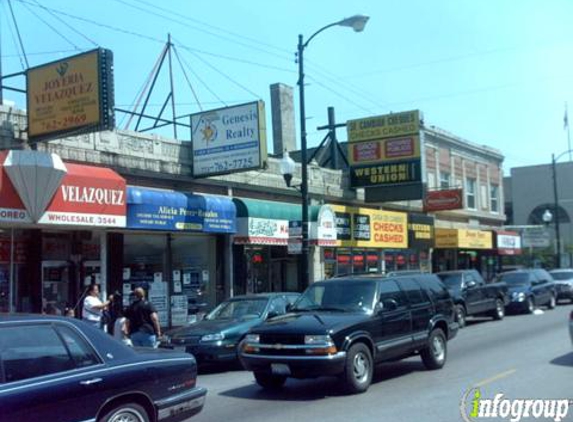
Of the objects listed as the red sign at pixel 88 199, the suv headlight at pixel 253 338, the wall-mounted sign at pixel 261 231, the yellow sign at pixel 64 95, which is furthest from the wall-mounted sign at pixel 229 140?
the suv headlight at pixel 253 338

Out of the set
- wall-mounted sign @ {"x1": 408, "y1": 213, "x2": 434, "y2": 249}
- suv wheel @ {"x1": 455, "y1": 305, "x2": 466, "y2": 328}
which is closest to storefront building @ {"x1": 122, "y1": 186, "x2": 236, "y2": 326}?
suv wheel @ {"x1": 455, "y1": 305, "x2": 466, "y2": 328}

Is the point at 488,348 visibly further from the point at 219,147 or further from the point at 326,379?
the point at 219,147

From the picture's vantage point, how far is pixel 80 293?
→ 54.6ft

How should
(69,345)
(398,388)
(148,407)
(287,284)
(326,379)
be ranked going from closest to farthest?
1. (69,345)
2. (148,407)
3. (398,388)
4. (326,379)
5. (287,284)

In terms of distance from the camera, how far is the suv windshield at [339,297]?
1095 centimetres

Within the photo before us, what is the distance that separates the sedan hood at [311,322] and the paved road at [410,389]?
934 mm

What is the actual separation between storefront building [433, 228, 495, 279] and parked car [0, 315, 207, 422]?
26.8 meters

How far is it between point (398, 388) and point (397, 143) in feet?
54.8

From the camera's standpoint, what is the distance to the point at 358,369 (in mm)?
10102

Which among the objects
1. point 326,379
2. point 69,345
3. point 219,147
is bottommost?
point 326,379

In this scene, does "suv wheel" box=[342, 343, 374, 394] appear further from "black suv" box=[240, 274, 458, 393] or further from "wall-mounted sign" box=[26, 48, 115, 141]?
"wall-mounted sign" box=[26, 48, 115, 141]

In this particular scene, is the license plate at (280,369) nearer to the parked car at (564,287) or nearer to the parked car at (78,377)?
the parked car at (78,377)

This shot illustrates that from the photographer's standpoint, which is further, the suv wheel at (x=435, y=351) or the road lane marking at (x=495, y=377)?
the suv wheel at (x=435, y=351)

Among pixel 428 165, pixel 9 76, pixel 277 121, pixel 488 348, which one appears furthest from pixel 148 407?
pixel 428 165
